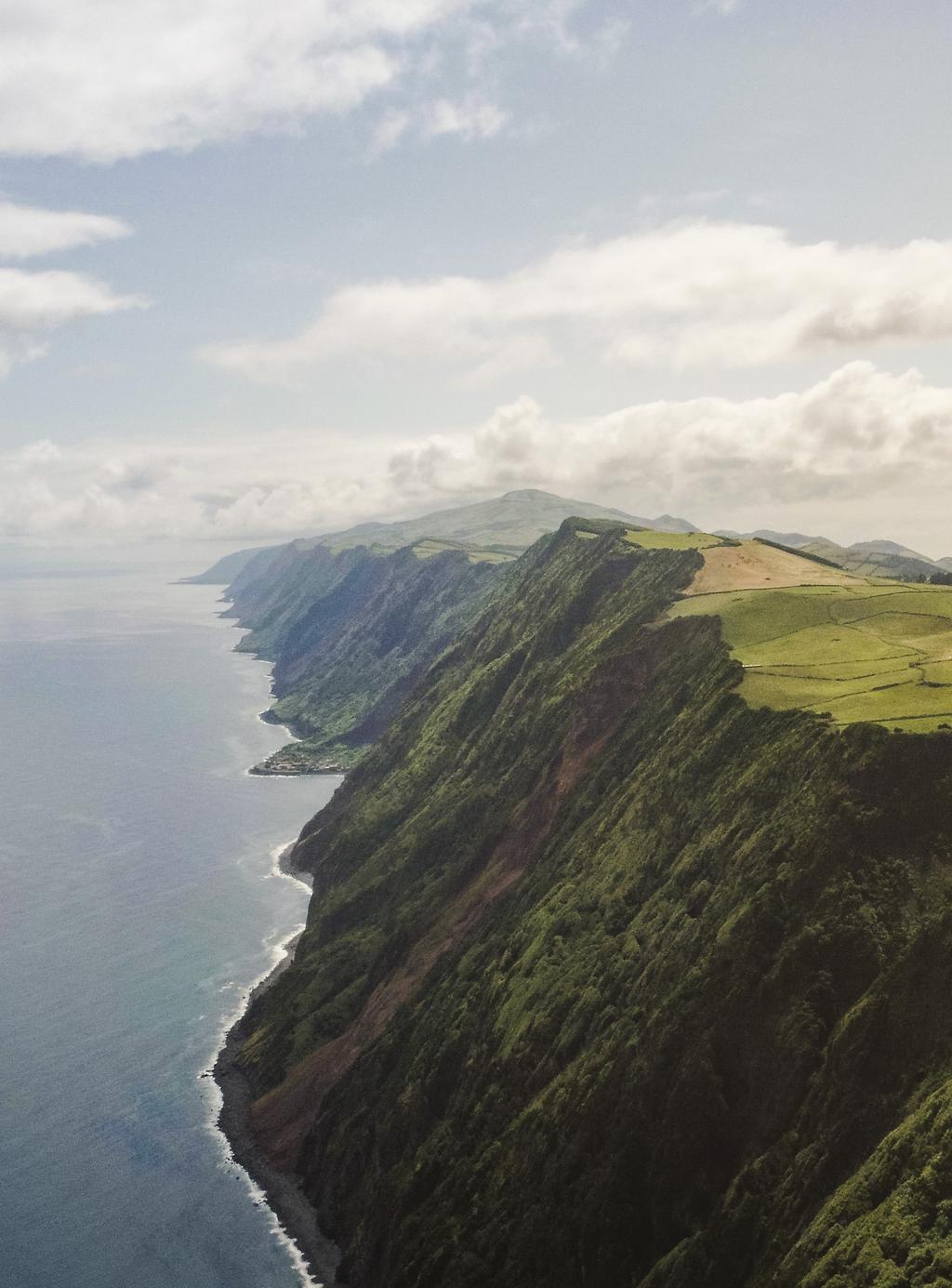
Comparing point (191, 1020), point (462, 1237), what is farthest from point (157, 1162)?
point (462, 1237)

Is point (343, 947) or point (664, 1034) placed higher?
point (664, 1034)

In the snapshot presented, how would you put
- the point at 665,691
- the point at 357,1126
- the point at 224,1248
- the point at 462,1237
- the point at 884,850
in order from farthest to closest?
the point at 665,691, the point at 357,1126, the point at 224,1248, the point at 462,1237, the point at 884,850

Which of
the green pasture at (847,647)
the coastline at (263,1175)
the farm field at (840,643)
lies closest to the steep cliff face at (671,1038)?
the coastline at (263,1175)

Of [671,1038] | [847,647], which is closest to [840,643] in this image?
[847,647]

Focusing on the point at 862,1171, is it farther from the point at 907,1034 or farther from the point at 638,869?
the point at 638,869

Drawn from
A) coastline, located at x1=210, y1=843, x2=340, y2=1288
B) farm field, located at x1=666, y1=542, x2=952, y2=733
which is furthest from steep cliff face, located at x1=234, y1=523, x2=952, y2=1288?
farm field, located at x1=666, y1=542, x2=952, y2=733

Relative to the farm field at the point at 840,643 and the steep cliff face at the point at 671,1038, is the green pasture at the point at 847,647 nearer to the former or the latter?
the farm field at the point at 840,643
